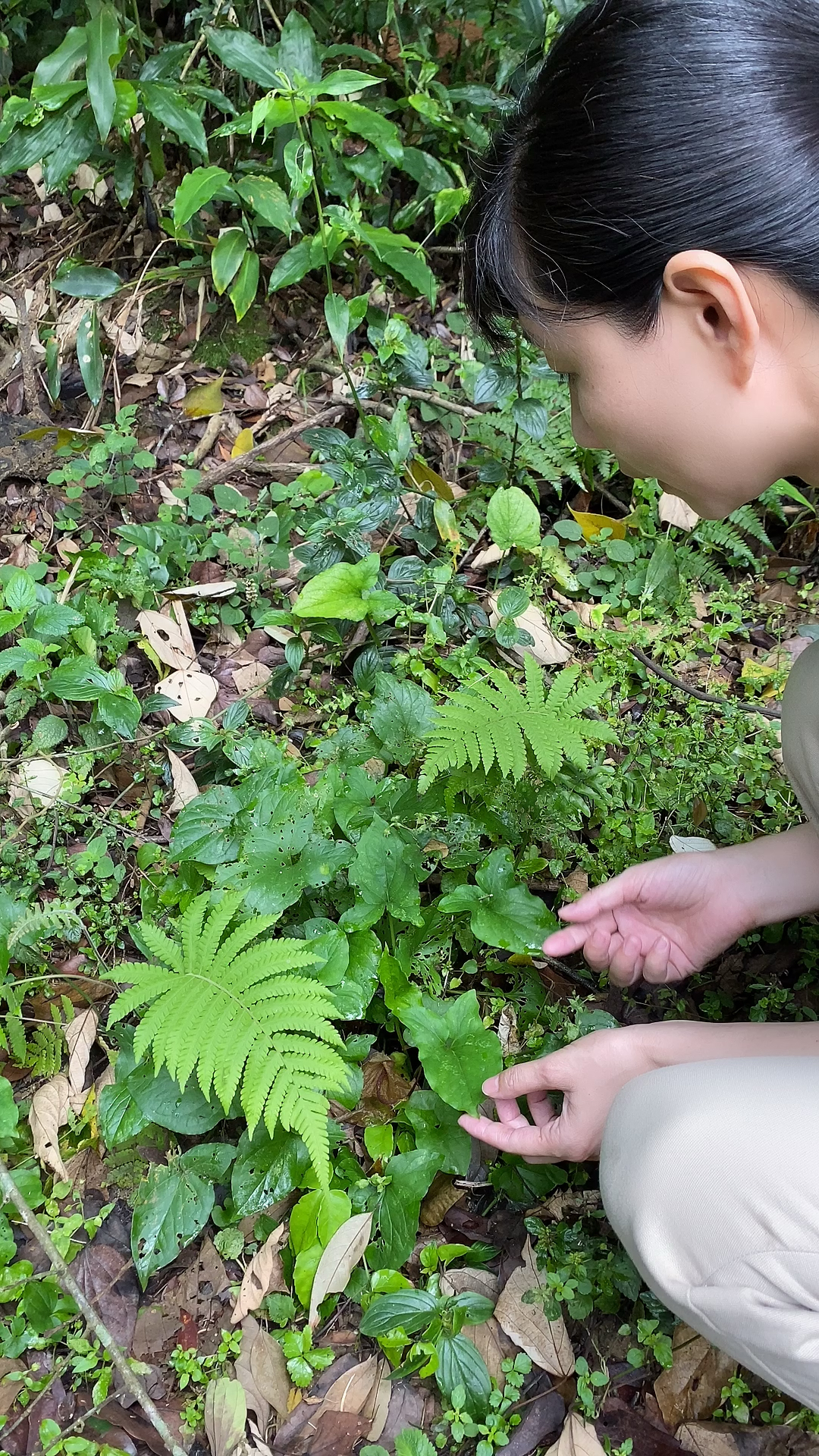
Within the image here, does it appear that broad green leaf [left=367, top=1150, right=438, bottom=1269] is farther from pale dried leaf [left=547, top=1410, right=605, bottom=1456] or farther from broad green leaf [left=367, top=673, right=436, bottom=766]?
broad green leaf [left=367, top=673, right=436, bottom=766]

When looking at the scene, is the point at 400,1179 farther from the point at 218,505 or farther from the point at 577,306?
the point at 218,505

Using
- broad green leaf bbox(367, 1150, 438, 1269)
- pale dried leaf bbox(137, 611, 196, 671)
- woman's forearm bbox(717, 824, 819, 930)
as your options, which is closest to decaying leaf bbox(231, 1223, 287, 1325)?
broad green leaf bbox(367, 1150, 438, 1269)

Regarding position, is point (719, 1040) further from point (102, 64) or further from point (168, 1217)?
point (102, 64)

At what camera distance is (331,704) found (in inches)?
97.0

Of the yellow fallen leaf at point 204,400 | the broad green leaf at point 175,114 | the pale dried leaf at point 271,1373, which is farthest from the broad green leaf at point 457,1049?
the broad green leaf at point 175,114

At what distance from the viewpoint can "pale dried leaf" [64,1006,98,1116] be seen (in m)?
1.94

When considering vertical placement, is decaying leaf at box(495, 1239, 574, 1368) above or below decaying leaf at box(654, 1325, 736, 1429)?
above

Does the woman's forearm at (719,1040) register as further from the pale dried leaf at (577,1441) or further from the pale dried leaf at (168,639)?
the pale dried leaf at (168,639)

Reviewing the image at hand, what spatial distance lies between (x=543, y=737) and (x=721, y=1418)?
4.00 feet

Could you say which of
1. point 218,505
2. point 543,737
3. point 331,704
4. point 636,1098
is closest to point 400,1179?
point 636,1098

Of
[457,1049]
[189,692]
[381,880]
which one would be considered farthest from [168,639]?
[457,1049]

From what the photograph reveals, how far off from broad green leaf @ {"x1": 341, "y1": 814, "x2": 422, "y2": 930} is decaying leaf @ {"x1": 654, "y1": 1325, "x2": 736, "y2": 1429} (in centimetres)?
89

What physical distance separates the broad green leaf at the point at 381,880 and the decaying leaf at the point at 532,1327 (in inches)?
26.6

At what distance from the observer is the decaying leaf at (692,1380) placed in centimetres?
161
